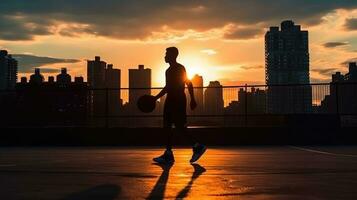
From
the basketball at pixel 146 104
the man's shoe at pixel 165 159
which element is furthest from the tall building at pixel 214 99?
the man's shoe at pixel 165 159

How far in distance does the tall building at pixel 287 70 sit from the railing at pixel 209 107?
0.03m

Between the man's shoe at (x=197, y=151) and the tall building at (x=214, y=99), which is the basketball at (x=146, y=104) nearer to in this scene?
the man's shoe at (x=197, y=151)

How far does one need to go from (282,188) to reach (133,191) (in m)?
1.54

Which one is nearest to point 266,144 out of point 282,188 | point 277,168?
point 277,168

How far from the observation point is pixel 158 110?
19.1 meters

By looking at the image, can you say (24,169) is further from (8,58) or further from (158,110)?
(8,58)

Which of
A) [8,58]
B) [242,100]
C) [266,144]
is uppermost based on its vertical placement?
[8,58]

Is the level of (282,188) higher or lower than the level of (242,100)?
lower

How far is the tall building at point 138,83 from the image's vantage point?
2001 centimetres

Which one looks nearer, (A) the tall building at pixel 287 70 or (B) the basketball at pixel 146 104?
(B) the basketball at pixel 146 104

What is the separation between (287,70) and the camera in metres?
60.9

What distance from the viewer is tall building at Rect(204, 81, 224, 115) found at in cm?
1898

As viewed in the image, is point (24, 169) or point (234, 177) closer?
point (234, 177)

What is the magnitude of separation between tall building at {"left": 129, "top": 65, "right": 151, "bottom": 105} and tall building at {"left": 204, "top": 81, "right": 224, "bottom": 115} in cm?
229
